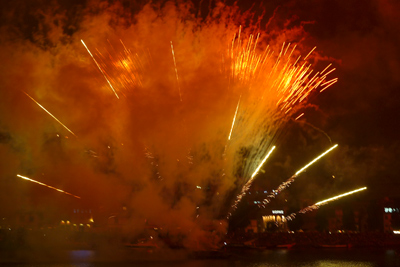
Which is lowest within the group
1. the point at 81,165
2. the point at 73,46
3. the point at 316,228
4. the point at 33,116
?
the point at 316,228

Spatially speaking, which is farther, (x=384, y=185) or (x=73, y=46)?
(x=384, y=185)

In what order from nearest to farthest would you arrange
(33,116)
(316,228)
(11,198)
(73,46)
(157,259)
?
(73,46), (157,259), (33,116), (11,198), (316,228)

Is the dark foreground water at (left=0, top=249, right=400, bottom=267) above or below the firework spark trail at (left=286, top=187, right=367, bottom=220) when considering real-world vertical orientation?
below

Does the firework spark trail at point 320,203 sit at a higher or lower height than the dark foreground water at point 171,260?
higher

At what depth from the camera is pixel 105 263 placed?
13.0 metres

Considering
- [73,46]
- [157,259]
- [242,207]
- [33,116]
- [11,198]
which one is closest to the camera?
[73,46]

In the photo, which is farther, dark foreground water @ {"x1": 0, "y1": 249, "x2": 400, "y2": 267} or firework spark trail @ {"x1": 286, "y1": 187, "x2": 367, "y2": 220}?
firework spark trail @ {"x1": 286, "y1": 187, "x2": 367, "y2": 220}

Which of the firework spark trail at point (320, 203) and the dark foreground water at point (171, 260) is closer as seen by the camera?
the dark foreground water at point (171, 260)

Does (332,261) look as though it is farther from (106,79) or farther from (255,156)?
(106,79)

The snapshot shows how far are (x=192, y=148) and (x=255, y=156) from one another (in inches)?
85.8

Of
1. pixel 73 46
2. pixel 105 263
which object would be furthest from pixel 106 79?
pixel 105 263

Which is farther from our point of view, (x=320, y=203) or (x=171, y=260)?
(x=320, y=203)

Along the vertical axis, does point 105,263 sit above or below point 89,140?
below

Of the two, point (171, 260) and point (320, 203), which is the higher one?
point (320, 203)
